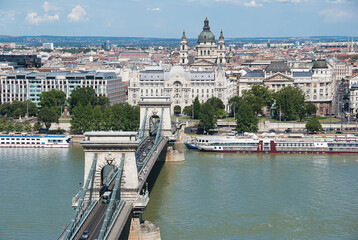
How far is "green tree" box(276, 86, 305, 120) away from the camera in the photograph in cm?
3441

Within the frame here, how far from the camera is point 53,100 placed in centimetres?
3534

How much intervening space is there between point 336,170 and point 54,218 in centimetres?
1052

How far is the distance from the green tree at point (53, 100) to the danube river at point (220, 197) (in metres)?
10.6

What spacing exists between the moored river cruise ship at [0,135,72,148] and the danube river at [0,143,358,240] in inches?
91.2

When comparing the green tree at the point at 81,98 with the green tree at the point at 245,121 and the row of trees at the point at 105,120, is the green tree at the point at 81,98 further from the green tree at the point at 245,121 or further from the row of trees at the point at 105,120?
the green tree at the point at 245,121

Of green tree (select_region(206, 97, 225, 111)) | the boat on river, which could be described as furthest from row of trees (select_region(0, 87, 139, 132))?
green tree (select_region(206, 97, 225, 111))

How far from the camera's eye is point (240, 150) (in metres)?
26.5

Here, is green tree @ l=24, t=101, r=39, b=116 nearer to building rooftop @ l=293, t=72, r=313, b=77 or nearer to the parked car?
building rooftop @ l=293, t=72, r=313, b=77

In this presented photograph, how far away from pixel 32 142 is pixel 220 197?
11.9 m

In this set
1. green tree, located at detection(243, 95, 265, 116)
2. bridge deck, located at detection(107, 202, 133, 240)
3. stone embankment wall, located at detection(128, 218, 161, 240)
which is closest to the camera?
bridge deck, located at detection(107, 202, 133, 240)

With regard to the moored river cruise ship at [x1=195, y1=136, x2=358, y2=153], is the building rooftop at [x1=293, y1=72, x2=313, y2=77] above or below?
above

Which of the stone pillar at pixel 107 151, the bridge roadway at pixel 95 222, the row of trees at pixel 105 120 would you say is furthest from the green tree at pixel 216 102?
the bridge roadway at pixel 95 222

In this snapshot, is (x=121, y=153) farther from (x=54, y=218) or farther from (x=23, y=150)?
(x=23, y=150)

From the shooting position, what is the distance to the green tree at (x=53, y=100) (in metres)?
35.3
